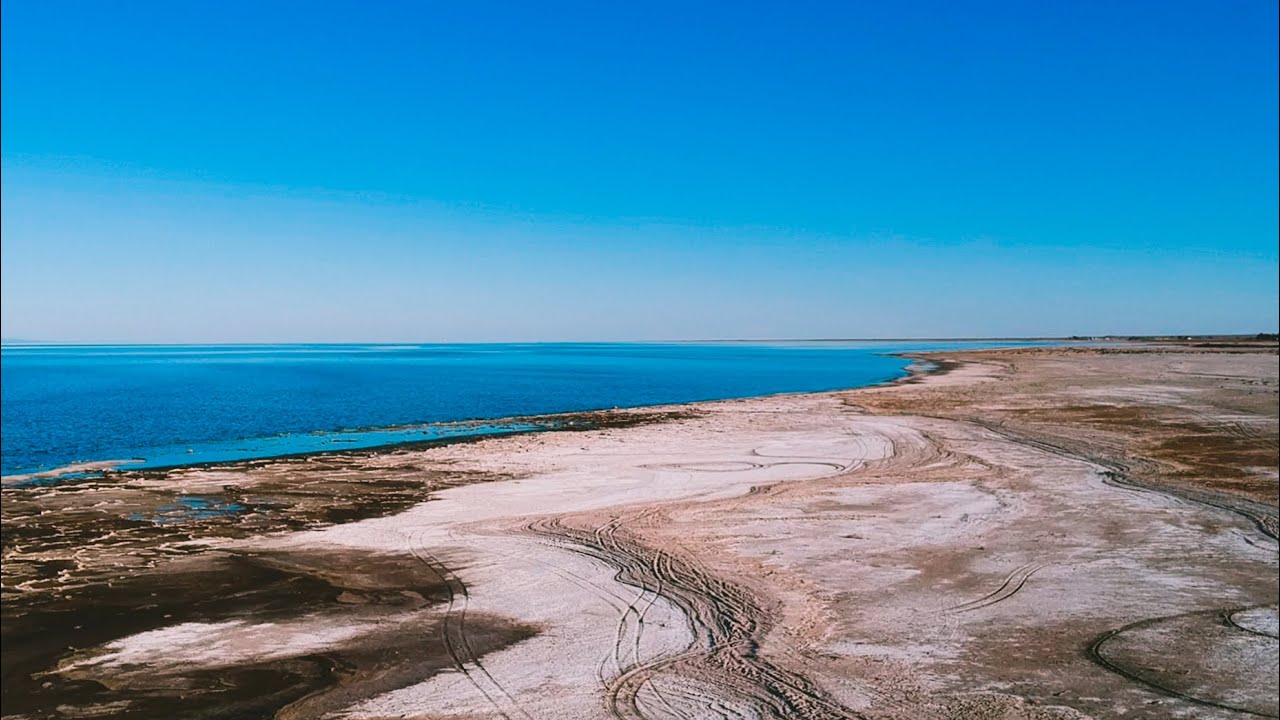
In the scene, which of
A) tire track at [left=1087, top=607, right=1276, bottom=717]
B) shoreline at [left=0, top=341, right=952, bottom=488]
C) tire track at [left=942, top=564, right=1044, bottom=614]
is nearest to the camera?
tire track at [left=1087, top=607, right=1276, bottom=717]

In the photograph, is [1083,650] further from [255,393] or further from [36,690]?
[255,393]

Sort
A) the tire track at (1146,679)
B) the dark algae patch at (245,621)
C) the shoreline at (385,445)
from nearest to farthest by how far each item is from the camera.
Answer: the tire track at (1146,679)
the dark algae patch at (245,621)
the shoreline at (385,445)

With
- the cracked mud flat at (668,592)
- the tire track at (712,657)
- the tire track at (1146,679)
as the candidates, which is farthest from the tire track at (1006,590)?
the tire track at (712,657)

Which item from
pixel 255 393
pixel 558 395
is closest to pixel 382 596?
pixel 558 395

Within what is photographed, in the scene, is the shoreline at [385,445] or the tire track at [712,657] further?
the shoreline at [385,445]

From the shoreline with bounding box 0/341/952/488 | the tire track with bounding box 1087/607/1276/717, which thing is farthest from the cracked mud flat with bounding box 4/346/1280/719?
the shoreline with bounding box 0/341/952/488

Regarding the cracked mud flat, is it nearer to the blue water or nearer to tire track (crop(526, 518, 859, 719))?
tire track (crop(526, 518, 859, 719))

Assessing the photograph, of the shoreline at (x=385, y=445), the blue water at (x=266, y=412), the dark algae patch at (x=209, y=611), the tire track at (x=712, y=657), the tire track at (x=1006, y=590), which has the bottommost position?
the blue water at (x=266, y=412)

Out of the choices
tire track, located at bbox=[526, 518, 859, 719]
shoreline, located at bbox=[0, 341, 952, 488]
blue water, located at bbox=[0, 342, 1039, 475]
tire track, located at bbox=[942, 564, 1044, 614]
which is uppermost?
tire track, located at bbox=[942, 564, 1044, 614]

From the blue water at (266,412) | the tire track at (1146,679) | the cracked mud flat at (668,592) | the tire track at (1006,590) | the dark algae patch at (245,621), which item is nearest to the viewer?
the tire track at (1146,679)

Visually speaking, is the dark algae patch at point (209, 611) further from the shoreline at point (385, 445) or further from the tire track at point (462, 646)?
the shoreline at point (385, 445)
